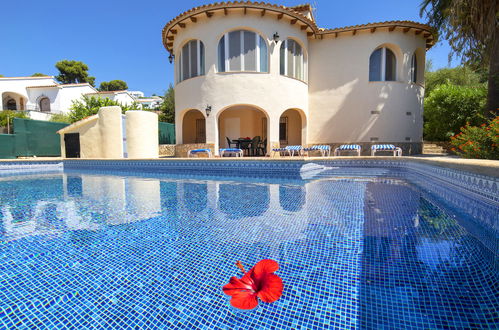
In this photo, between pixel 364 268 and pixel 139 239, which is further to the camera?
pixel 139 239

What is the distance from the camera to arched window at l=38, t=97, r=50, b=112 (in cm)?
3466

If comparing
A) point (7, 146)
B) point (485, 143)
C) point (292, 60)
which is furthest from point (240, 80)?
point (7, 146)

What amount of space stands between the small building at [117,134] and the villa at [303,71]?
1.56 metres

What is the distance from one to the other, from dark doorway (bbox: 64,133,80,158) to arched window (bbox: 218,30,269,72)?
8.29 meters

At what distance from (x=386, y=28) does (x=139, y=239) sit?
13910 millimetres

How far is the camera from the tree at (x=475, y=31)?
8.62m

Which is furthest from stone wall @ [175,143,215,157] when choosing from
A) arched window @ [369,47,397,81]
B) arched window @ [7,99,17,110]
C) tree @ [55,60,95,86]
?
tree @ [55,60,95,86]

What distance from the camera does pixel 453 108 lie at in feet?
41.9

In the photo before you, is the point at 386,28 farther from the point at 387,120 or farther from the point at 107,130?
the point at 107,130

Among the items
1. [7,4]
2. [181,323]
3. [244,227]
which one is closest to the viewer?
[181,323]

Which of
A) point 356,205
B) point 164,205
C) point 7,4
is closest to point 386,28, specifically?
point 356,205

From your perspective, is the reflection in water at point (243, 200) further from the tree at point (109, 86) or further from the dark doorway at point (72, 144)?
the tree at point (109, 86)

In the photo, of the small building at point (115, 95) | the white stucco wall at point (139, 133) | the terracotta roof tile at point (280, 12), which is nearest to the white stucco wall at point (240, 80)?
the terracotta roof tile at point (280, 12)

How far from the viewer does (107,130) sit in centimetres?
1196
